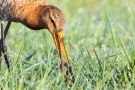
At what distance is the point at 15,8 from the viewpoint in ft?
17.3

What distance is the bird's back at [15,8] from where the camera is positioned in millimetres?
5266

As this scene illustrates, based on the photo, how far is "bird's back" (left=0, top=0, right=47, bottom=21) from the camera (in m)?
5.27

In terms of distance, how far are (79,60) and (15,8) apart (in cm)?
105

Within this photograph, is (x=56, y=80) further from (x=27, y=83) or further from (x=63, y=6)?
(x=63, y=6)

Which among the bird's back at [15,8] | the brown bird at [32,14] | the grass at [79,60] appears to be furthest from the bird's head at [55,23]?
the bird's back at [15,8]

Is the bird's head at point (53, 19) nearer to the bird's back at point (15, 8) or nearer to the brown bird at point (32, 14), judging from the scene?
the brown bird at point (32, 14)

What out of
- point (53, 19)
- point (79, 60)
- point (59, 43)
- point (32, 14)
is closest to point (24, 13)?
point (32, 14)

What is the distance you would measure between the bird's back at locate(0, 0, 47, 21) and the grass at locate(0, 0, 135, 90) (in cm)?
26

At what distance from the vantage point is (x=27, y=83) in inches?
161

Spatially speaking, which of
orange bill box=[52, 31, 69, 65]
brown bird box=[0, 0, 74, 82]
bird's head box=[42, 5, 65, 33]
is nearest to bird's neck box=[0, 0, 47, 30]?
brown bird box=[0, 0, 74, 82]

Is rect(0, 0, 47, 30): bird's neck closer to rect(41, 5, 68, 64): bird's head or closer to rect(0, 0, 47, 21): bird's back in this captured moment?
rect(0, 0, 47, 21): bird's back

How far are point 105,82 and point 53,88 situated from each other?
17.6 inches

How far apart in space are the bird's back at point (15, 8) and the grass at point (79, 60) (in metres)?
0.26

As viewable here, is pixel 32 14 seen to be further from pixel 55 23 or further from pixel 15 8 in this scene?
pixel 55 23
